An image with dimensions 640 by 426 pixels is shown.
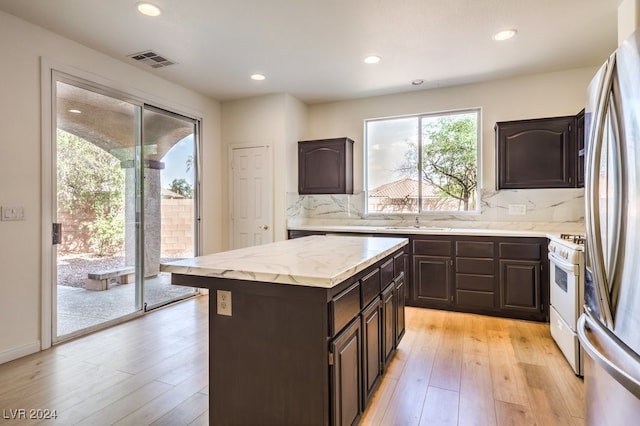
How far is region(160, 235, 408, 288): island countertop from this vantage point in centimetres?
141

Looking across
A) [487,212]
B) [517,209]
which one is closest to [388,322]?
[487,212]

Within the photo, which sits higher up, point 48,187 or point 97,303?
point 48,187

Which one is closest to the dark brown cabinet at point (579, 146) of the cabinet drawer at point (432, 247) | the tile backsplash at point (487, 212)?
the tile backsplash at point (487, 212)

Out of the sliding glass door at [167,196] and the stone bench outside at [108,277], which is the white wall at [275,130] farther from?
the stone bench outside at [108,277]

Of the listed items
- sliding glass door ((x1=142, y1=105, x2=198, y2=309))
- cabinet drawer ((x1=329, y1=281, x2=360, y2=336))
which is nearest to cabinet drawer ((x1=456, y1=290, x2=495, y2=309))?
cabinet drawer ((x1=329, y1=281, x2=360, y2=336))

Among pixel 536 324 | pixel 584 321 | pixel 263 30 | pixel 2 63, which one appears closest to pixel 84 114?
pixel 2 63

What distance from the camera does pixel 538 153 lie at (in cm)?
366

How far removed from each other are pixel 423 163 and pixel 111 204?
3.83 meters

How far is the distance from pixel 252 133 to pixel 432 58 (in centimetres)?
255

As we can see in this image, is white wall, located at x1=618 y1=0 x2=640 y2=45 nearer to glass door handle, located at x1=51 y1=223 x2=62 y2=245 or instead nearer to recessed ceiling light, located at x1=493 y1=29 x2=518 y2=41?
recessed ceiling light, located at x1=493 y1=29 x2=518 y2=41

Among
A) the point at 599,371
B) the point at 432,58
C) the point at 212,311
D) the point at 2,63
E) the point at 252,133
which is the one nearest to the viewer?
the point at 599,371

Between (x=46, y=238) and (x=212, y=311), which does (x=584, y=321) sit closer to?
(x=212, y=311)

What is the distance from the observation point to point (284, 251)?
7.02 ft

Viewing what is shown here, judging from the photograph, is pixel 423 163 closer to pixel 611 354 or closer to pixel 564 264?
pixel 564 264
